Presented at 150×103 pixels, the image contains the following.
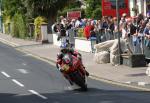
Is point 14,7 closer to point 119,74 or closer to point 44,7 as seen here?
point 44,7

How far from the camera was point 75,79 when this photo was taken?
58.9 ft

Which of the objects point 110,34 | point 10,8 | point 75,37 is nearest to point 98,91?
point 110,34

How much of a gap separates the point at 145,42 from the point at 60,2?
25.2m

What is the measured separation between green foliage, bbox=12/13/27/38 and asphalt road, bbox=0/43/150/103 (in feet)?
79.3

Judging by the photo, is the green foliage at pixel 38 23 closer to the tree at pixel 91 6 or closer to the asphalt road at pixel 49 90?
the tree at pixel 91 6

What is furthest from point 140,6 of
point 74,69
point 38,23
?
point 74,69

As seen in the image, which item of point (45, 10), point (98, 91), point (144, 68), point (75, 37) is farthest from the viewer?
point (45, 10)

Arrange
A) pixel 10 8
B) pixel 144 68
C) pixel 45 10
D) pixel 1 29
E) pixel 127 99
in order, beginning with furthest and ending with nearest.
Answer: pixel 1 29, pixel 10 8, pixel 45 10, pixel 144 68, pixel 127 99

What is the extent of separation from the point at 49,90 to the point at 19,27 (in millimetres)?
34948

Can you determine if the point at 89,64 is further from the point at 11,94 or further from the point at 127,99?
the point at 127,99

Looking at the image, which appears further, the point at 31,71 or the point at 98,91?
the point at 31,71

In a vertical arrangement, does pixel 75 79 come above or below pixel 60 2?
below

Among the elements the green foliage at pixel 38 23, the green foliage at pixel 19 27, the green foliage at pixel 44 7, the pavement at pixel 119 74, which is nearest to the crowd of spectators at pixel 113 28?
the pavement at pixel 119 74

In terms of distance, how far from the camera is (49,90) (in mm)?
18422
